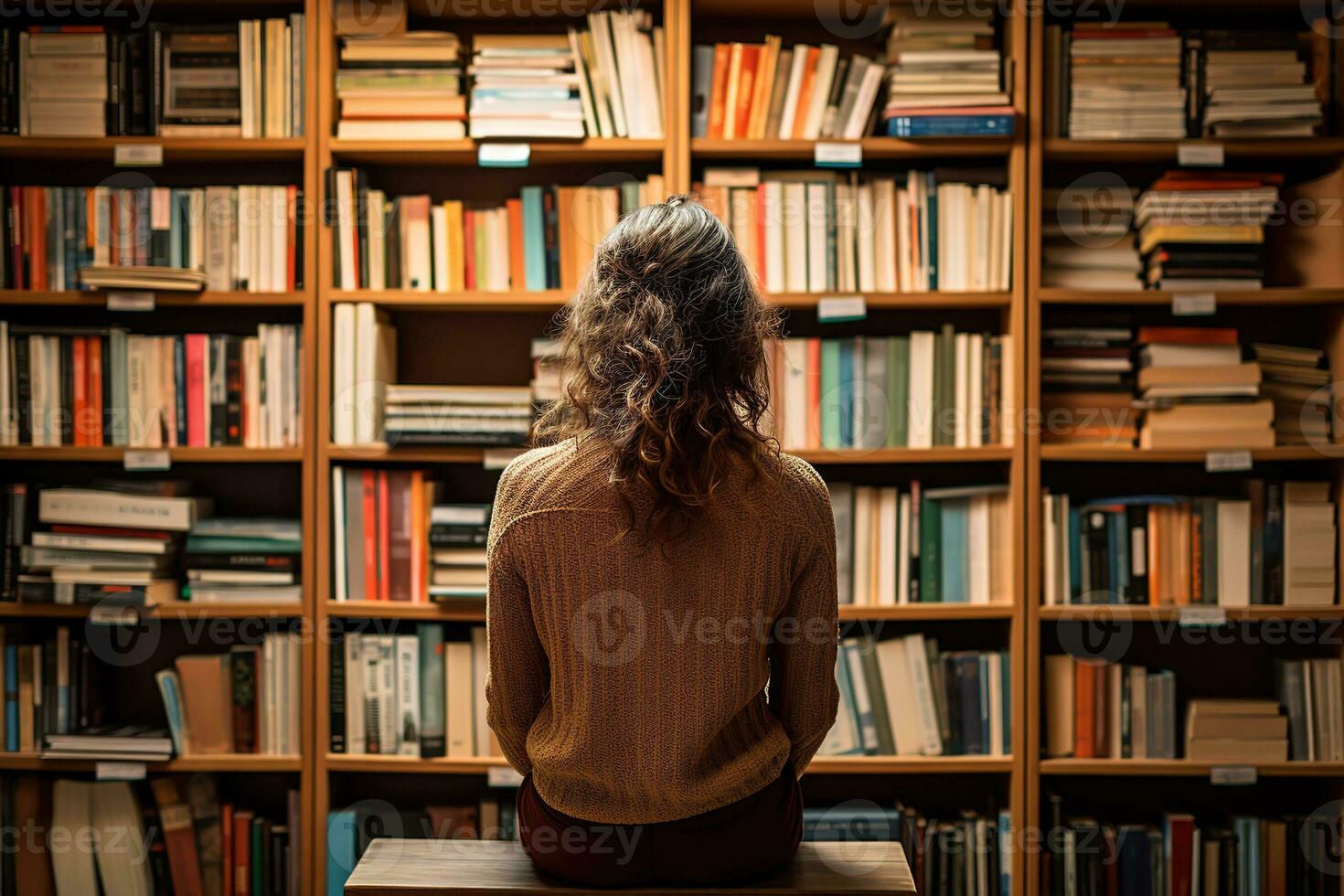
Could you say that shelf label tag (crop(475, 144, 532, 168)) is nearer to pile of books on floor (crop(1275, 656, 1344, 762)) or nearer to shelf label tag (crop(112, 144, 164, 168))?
shelf label tag (crop(112, 144, 164, 168))

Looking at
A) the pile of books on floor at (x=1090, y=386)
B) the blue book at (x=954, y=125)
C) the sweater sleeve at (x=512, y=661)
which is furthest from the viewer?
the pile of books on floor at (x=1090, y=386)

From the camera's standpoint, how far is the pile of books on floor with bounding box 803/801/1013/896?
2.49 meters

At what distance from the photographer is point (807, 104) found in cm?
253

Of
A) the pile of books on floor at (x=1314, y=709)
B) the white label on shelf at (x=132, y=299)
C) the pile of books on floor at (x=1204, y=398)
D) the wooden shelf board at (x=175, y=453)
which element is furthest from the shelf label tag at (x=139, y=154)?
the pile of books on floor at (x=1314, y=709)

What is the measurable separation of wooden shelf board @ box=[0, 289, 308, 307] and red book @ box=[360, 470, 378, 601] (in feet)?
1.47

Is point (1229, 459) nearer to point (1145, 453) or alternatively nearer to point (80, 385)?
point (1145, 453)

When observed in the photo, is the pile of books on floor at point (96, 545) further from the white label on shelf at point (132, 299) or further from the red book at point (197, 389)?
the white label on shelf at point (132, 299)

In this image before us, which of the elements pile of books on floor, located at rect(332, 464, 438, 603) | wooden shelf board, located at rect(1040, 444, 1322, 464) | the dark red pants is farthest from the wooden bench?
wooden shelf board, located at rect(1040, 444, 1322, 464)

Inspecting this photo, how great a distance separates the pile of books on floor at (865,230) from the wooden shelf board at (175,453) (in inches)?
45.9

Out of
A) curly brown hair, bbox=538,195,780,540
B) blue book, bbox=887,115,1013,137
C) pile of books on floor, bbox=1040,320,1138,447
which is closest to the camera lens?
curly brown hair, bbox=538,195,780,540

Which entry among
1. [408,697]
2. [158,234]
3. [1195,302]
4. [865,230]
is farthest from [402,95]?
[1195,302]

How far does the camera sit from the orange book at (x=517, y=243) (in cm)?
252

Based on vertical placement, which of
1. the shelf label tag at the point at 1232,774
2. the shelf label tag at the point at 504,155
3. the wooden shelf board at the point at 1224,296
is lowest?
the shelf label tag at the point at 1232,774

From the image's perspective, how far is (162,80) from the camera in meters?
2.52
